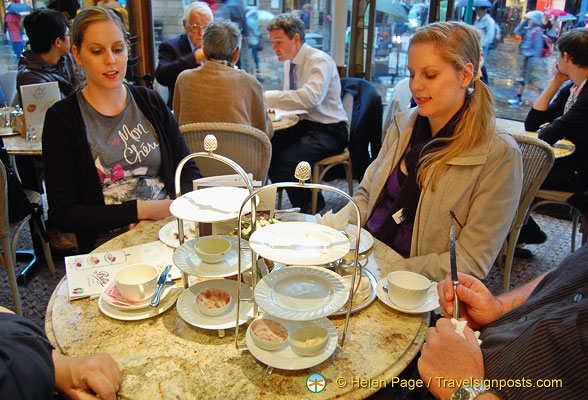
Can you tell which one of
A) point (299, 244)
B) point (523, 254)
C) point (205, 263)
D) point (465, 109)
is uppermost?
point (465, 109)

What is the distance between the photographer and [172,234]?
1614mm

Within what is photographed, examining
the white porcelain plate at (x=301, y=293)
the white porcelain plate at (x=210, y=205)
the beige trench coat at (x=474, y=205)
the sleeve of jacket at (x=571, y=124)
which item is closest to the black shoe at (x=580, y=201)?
the sleeve of jacket at (x=571, y=124)

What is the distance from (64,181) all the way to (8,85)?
279 cm

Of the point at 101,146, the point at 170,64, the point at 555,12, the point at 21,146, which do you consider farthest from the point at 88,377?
the point at 555,12

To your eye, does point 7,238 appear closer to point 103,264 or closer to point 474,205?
point 103,264

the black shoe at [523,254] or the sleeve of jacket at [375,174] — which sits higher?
the sleeve of jacket at [375,174]

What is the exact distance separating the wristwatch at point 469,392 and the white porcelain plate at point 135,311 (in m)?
0.75

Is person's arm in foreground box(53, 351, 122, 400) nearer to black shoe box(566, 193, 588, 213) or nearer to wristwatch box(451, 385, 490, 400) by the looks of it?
wristwatch box(451, 385, 490, 400)

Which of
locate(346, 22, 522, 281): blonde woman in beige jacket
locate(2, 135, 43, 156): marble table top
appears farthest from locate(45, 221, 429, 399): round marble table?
locate(2, 135, 43, 156): marble table top

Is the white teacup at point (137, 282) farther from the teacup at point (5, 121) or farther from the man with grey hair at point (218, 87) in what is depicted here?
the teacup at point (5, 121)

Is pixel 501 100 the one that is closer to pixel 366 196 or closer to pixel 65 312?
pixel 366 196

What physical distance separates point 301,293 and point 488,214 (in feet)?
3.02

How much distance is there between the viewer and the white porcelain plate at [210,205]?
108 cm

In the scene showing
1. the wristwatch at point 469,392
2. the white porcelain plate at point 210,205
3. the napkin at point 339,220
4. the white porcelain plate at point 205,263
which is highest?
the white porcelain plate at point 210,205
